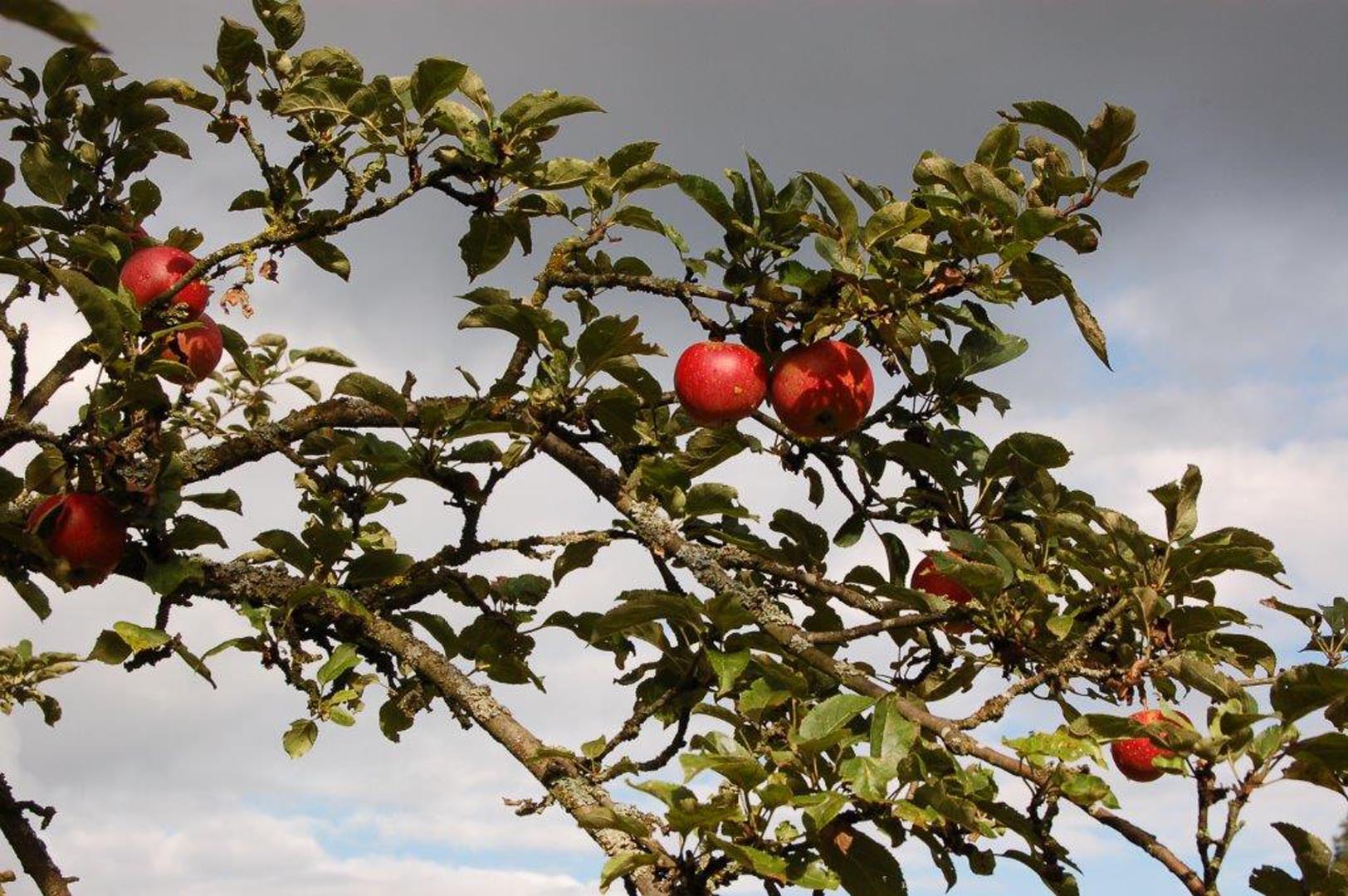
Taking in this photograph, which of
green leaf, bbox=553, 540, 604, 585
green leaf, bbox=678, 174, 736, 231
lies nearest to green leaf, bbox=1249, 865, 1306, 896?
green leaf, bbox=553, 540, 604, 585

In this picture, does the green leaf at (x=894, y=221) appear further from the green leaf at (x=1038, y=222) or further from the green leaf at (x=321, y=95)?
the green leaf at (x=321, y=95)

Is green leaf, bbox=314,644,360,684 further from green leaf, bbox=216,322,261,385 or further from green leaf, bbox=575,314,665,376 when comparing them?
green leaf, bbox=216,322,261,385

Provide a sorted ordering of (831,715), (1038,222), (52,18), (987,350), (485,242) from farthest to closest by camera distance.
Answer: (485,242) < (987,350) < (1038,222) < (831,715) < (52,18)

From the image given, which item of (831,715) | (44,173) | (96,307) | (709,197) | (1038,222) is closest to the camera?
(831,715)

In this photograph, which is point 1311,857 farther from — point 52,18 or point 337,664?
point 52,18

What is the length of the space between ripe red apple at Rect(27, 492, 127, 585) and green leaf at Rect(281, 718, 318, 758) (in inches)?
26.0

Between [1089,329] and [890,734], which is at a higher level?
[1089,329]

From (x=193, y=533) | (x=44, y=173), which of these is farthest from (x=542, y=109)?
(x=44, y=173)

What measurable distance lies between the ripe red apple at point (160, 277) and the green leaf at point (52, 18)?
2.76m

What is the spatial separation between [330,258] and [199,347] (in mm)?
468

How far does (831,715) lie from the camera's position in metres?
2.33

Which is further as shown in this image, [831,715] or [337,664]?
[337,664]

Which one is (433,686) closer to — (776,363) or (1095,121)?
(776,363)

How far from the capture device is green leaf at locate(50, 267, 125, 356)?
2.79 m
